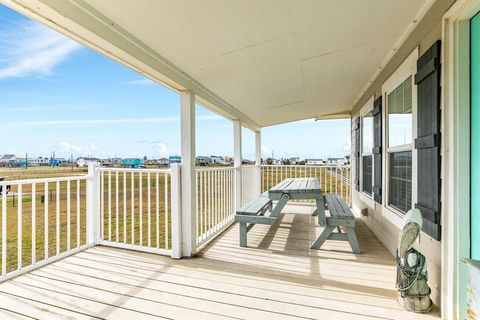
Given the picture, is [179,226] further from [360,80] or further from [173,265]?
[360,80]

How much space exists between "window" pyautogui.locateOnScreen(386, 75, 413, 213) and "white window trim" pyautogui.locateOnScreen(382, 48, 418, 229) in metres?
0.03

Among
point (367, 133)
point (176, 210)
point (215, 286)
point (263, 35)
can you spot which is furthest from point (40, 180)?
point (367, 133)

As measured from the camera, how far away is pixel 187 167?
9.87ft

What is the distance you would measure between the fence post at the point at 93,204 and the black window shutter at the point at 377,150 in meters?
3.69

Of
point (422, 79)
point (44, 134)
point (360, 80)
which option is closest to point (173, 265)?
point (422, 79)

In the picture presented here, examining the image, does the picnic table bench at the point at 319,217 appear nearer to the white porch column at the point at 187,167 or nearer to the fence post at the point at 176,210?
the white porch column at the point at 187,167

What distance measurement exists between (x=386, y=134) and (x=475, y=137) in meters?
1.67

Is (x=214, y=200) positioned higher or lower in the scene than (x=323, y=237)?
higher

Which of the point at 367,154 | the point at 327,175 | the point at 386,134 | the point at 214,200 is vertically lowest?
the point at 214,200

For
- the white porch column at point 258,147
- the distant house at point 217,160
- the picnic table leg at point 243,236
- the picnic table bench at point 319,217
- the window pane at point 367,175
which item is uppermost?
the white porch column at point 258,147

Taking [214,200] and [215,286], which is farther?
[214,200]

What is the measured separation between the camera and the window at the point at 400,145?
8.43 feet

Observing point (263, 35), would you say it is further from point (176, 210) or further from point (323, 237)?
point (323, 237)

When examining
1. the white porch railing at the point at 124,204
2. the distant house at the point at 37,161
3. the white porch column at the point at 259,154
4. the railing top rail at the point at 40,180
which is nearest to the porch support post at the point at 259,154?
the white porch column at the point at 259,154
